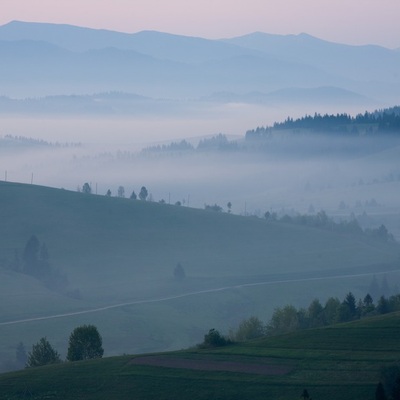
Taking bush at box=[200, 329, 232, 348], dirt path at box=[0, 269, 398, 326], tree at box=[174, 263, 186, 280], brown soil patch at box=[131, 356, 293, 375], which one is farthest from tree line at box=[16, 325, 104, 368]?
tree at box=[174, 263, 186, 280]

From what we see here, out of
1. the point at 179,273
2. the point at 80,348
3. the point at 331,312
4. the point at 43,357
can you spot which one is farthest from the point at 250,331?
the point at 179,273

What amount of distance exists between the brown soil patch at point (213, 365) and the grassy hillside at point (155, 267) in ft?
104

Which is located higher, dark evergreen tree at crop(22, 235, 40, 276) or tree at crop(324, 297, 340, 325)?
dark evergreen tree at crop(22, 235, 40, 276)

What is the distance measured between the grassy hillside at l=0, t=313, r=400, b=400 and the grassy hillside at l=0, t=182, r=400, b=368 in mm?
31635

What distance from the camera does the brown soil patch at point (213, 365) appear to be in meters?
64.2

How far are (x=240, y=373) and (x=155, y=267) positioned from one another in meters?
86.7

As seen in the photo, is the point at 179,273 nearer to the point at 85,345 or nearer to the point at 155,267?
the point at 155,267

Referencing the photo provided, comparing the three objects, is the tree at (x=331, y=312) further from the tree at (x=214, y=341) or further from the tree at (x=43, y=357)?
the tree at (x=43, y=357)

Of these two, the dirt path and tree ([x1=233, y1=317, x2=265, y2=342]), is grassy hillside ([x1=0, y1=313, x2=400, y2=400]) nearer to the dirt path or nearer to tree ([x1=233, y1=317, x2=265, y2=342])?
tree ([x1=233, y1=317, x2=265, y2=342])

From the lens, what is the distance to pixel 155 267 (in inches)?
5910

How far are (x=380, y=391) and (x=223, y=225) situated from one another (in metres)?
122

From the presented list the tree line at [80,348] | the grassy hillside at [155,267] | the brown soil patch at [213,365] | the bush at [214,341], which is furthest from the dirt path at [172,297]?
the brown soil patch at [213,365]

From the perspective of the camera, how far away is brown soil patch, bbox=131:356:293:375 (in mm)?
64250

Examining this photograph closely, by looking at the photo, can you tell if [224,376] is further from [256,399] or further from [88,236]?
[88,236]
